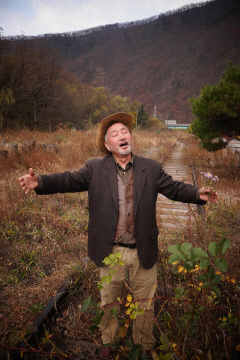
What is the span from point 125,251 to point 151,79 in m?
180

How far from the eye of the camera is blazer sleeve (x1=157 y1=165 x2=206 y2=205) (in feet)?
6.20

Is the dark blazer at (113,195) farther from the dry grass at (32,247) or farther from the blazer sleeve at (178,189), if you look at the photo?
the dry grass at (32,247)

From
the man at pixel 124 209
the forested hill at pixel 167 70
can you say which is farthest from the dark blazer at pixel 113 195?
the forested hill at pixel 167 70

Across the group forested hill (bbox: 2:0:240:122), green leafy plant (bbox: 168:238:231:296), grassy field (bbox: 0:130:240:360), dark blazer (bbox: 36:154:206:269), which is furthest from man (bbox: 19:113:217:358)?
forested hill (bbox: 2:0:240:122)

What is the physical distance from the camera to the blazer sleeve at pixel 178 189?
189 centimetres

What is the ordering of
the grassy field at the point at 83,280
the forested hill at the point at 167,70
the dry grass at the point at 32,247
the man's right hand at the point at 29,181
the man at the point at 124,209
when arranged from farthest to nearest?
the forested hill at the point at 167,70 → the dry grass at the point at 32,247 → the man at the point at 124,209 → the man's right hand at the point at 29,181 → the grassy field at the point at 83,280

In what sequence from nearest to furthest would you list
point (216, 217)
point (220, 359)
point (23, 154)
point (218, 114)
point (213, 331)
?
point (220, 359)
point (213, 331)
point (216, 217)
point (218, 114)
point (23, 154)

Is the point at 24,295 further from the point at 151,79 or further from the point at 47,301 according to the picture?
the point at 151,79

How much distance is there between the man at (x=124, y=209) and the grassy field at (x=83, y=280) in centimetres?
19

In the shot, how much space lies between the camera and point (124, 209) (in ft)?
6.26

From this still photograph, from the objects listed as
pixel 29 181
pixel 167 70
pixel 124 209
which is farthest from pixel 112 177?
pixel 167 70

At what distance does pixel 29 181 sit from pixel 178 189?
4.62 ft

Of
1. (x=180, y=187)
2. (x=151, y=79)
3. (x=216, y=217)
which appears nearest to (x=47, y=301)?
(x=180, y=187)

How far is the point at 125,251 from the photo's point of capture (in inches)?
75.0
